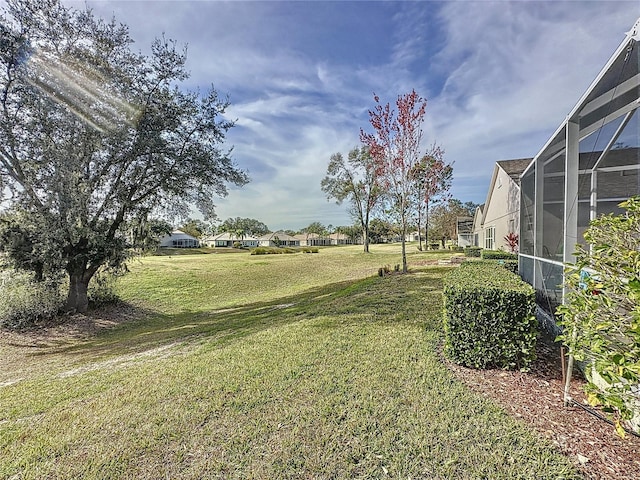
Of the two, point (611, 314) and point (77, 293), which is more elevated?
point (611, 314)

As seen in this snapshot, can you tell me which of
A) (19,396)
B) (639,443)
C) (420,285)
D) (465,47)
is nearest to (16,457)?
(19,396)

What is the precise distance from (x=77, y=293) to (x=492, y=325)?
1293 centimetres

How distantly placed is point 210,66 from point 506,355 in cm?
1063

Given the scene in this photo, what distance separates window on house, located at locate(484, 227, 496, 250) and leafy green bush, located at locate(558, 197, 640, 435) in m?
17.4

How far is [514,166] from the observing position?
49.7 feet

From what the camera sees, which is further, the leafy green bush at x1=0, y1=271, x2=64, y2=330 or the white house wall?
the white house wall

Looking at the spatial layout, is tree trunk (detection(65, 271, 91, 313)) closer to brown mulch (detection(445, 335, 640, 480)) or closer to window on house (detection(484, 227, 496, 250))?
brown mulch (detection(445, 335, 640, 480))

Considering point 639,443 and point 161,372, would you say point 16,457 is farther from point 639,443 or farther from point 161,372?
point 639,443

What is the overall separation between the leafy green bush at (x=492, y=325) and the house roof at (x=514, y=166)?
12.6 metres

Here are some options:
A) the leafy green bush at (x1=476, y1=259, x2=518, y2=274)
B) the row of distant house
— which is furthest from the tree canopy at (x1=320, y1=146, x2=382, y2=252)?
the row of distant house

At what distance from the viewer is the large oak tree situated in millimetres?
8336

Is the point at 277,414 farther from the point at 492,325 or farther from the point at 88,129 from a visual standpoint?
the point at 88,129

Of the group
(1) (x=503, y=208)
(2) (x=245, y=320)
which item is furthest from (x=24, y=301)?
(1) (x=503, y=208)

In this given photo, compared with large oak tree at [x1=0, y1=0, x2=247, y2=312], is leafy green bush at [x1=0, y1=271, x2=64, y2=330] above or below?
→ below
